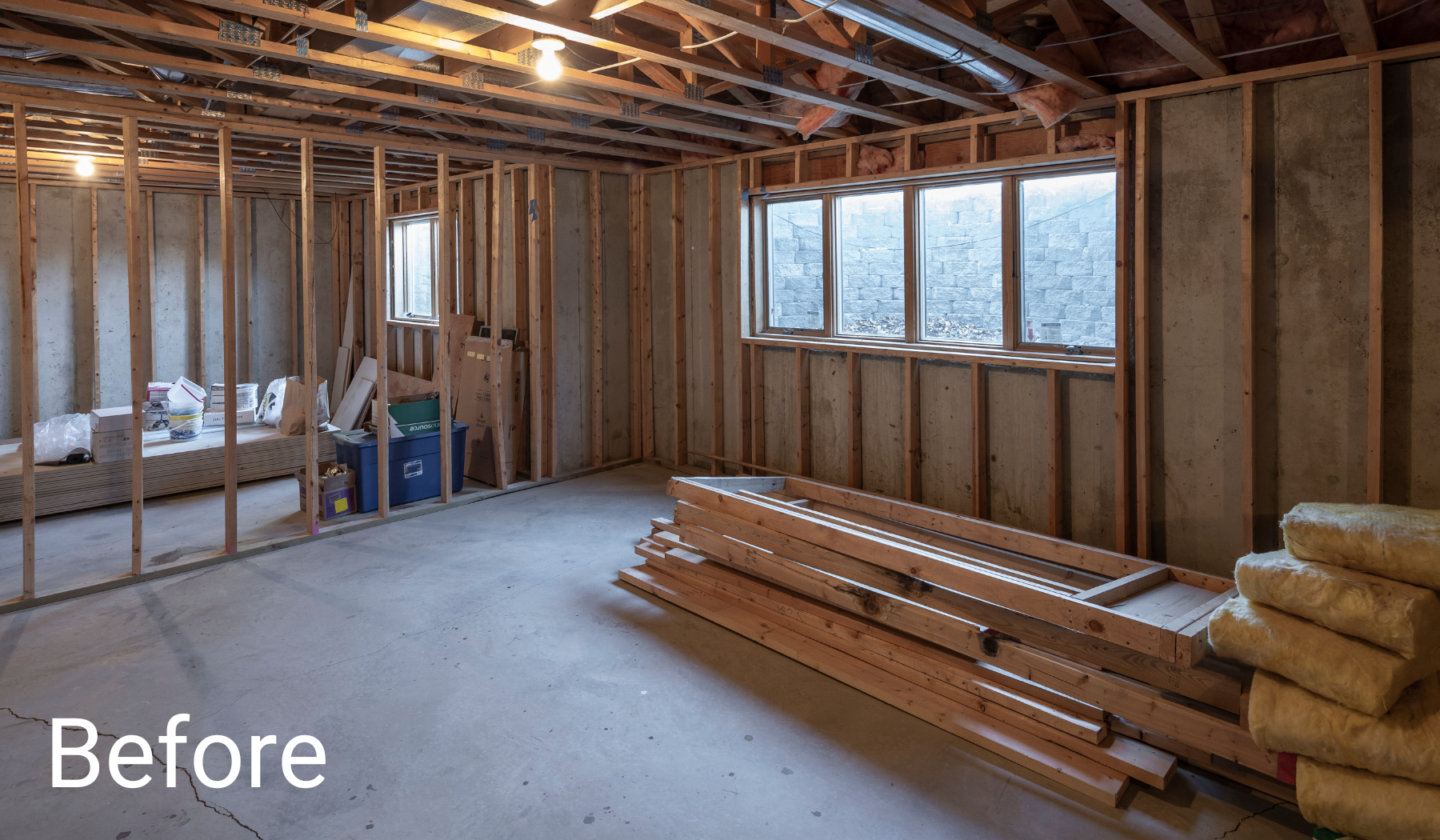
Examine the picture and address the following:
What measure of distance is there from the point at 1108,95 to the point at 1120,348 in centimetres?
136

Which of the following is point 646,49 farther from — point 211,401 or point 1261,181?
point 211,401

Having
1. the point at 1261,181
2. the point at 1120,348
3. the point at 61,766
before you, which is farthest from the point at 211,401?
the point at 1261,181

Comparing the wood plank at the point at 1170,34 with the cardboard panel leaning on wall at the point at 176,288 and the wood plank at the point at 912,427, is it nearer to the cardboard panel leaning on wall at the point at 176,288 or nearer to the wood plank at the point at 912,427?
the wood plank at the point at 912,427

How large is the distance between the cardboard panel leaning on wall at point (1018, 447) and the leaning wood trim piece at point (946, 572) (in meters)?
1.47

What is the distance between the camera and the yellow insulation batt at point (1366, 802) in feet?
7.47

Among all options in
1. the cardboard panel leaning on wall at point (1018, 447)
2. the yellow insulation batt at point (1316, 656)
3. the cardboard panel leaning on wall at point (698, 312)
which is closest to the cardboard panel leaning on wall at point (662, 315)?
the cardboard panel leaning on wall at point (698, 312)

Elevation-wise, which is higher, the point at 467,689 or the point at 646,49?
the point at 646,49

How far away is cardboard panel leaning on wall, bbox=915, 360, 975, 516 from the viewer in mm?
5402

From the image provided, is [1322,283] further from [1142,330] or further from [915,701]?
[915,701]

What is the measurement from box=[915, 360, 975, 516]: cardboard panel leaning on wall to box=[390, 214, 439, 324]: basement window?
572cm

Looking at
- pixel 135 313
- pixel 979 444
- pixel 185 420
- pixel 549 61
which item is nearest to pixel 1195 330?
pixel 979 444

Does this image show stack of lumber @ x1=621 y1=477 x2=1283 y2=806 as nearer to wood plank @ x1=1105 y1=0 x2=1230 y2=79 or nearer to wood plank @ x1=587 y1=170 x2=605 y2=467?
wood plank @ x1=1105 y1=0 x2=1230 y2=79

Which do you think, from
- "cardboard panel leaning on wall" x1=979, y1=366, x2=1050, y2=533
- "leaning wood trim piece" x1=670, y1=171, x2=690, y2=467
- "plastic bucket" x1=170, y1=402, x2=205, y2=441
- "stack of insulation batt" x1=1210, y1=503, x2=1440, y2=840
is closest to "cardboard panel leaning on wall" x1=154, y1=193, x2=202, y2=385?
"plastic bucket" x1=170, y1=402, x2=205, y2=441

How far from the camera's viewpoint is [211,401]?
9188 millimetres
